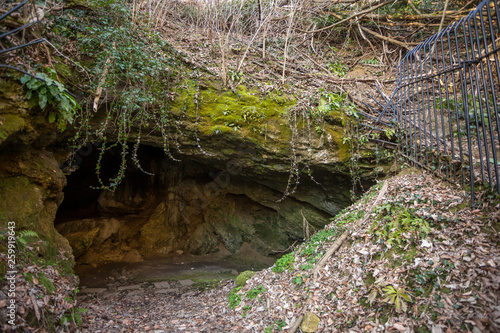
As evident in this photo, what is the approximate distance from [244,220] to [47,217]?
528 centimetres

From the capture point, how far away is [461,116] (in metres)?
4.43

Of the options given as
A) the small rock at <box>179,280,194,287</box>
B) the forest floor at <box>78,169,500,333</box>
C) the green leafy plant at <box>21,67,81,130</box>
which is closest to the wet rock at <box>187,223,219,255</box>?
the small rock at <box>179,280,194,287</box>

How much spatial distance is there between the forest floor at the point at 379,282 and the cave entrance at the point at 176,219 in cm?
260

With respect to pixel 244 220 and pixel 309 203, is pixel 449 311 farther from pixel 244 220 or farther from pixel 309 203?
pixel 244 220

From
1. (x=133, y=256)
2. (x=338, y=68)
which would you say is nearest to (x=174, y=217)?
(x=133, y=256)

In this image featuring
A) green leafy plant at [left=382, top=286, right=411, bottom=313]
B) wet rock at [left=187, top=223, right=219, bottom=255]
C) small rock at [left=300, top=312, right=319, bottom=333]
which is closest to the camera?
green leafy plant at [left=382, top=286, right=411, bottom=313]

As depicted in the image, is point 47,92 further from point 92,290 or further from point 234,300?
point 92,290

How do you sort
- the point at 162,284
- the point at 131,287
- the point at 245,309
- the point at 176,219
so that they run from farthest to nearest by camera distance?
the point at 176,219 < the point at 162,284 < the point at 131,287 < the point at 245,309

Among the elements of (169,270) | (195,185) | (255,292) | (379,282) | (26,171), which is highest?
(26,171)

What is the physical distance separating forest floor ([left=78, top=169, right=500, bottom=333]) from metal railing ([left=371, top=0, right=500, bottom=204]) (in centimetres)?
30

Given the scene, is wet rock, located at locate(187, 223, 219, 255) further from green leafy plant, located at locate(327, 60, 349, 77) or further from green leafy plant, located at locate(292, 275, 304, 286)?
green leafy plant, located at locate(327, 60, 349, 77)

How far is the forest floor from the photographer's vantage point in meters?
2.27

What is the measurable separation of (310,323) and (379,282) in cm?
Answer: 91

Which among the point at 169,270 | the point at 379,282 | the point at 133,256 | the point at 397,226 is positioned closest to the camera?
the point at 379,282
